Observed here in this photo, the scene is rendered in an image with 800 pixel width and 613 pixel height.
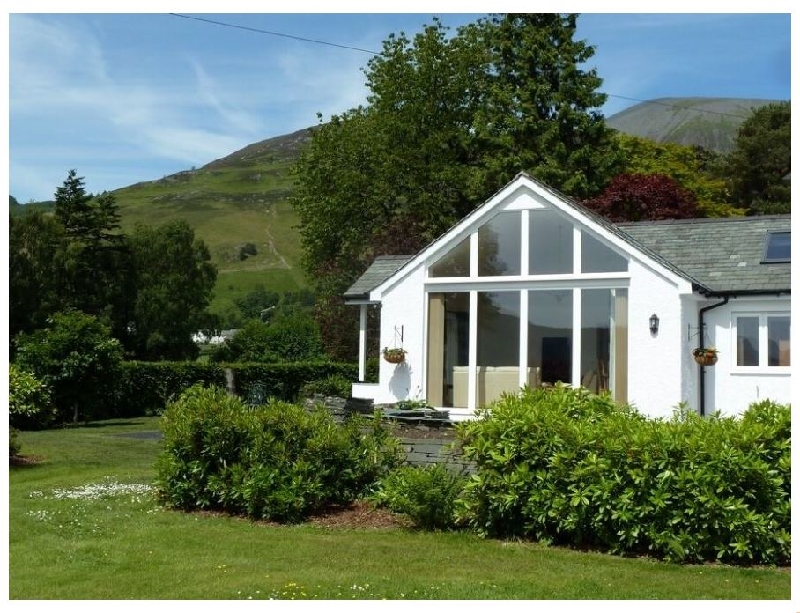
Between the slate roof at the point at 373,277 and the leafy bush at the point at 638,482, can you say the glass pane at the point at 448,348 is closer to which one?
the slate roof at the point at 373,277

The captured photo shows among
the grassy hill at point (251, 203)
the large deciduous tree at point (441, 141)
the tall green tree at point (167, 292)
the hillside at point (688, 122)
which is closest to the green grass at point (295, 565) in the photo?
the large deciduous tree at point (441, 141)

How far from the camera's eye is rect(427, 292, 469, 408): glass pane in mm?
18328

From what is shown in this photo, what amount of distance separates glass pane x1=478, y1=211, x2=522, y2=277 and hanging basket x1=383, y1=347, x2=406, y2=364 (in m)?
2.12

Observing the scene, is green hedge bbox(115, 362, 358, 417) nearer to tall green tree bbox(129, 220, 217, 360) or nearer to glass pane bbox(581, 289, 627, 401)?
glass pane bbox(581, 289, 627, 401)

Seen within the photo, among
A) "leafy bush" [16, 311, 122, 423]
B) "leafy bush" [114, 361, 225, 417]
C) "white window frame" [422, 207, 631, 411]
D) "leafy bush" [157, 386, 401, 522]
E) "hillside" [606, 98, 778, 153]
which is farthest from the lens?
"hillside" [606, 98, 778, 153]

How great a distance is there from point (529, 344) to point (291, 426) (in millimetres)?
7458

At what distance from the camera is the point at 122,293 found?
50594mm

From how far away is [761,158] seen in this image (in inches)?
1924

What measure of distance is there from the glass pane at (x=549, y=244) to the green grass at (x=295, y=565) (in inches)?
335

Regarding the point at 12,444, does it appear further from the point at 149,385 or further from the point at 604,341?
the point at 149,385

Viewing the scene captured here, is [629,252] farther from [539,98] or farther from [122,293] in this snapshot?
[122,293]

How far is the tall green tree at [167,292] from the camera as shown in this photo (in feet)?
169

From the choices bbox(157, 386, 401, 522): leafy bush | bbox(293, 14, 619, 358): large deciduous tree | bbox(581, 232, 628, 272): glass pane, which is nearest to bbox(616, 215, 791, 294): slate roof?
bbox(581, 232, 628, 272): glass pane
